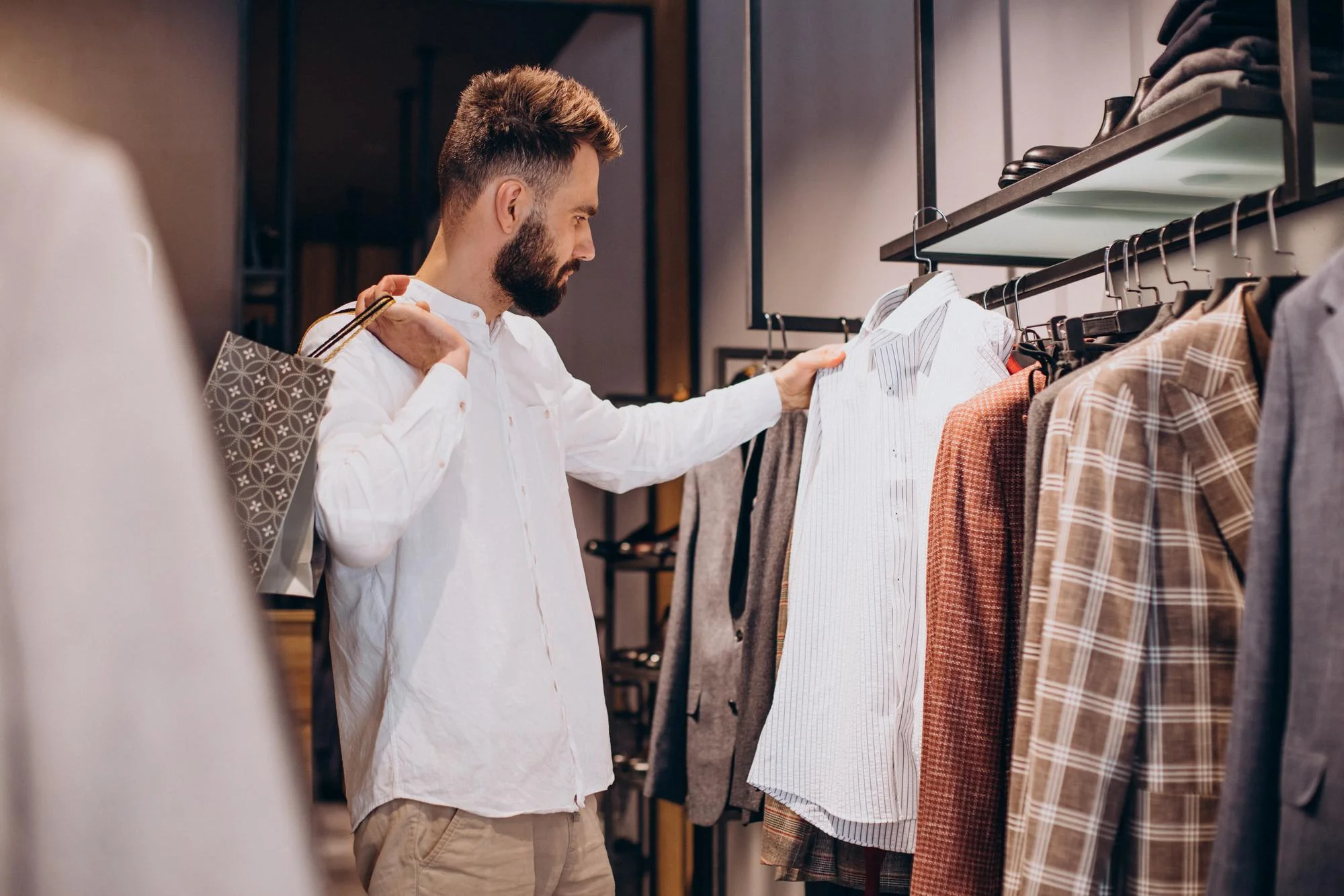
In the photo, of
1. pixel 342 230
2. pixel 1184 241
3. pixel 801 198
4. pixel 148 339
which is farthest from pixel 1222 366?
pixel 342 230

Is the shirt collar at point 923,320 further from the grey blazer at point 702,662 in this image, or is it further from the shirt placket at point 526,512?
the grey blazer at point 702,662

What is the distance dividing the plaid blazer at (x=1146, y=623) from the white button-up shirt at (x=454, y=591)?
Answer: 748mm

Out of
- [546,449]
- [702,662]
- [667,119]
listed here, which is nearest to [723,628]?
[702,662]

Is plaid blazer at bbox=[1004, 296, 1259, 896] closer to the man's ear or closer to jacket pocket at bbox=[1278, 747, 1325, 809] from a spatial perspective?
jacket pocket at bbox=[1278, 747, 1325, 809]

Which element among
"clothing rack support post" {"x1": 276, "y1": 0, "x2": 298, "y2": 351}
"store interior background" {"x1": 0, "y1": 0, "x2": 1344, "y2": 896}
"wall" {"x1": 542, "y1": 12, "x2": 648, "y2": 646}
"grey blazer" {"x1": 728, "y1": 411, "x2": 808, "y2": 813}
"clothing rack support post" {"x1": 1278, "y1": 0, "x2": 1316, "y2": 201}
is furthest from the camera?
"wall" {"x1": 542, "y1": 12, "x2": 648, "y2": 646}

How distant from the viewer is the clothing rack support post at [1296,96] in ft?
3.80

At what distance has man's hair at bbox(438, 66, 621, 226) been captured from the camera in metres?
1.95

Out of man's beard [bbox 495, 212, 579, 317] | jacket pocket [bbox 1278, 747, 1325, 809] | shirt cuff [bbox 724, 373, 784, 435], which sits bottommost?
jacket pocket [bbox 1278, 747, 1325, 809]

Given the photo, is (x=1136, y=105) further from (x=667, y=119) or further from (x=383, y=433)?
(x=667, y=119)

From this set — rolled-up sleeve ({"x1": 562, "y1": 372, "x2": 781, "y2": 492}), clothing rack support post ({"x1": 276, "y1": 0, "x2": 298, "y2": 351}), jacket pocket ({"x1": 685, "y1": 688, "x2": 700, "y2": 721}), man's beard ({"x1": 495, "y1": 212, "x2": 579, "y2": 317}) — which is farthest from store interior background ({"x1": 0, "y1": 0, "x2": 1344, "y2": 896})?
jacket pocket ({"x1": 685, "y1": 688, "x2": 700, "y2": 721})

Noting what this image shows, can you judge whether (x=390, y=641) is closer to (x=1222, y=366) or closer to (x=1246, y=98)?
(x=1222, y=366)

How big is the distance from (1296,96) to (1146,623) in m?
0.56

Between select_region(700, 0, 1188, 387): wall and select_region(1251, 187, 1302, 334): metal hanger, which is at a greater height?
select_region(700, 0, 1188, 387): wall

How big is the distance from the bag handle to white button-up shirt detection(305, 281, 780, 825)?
3cm
